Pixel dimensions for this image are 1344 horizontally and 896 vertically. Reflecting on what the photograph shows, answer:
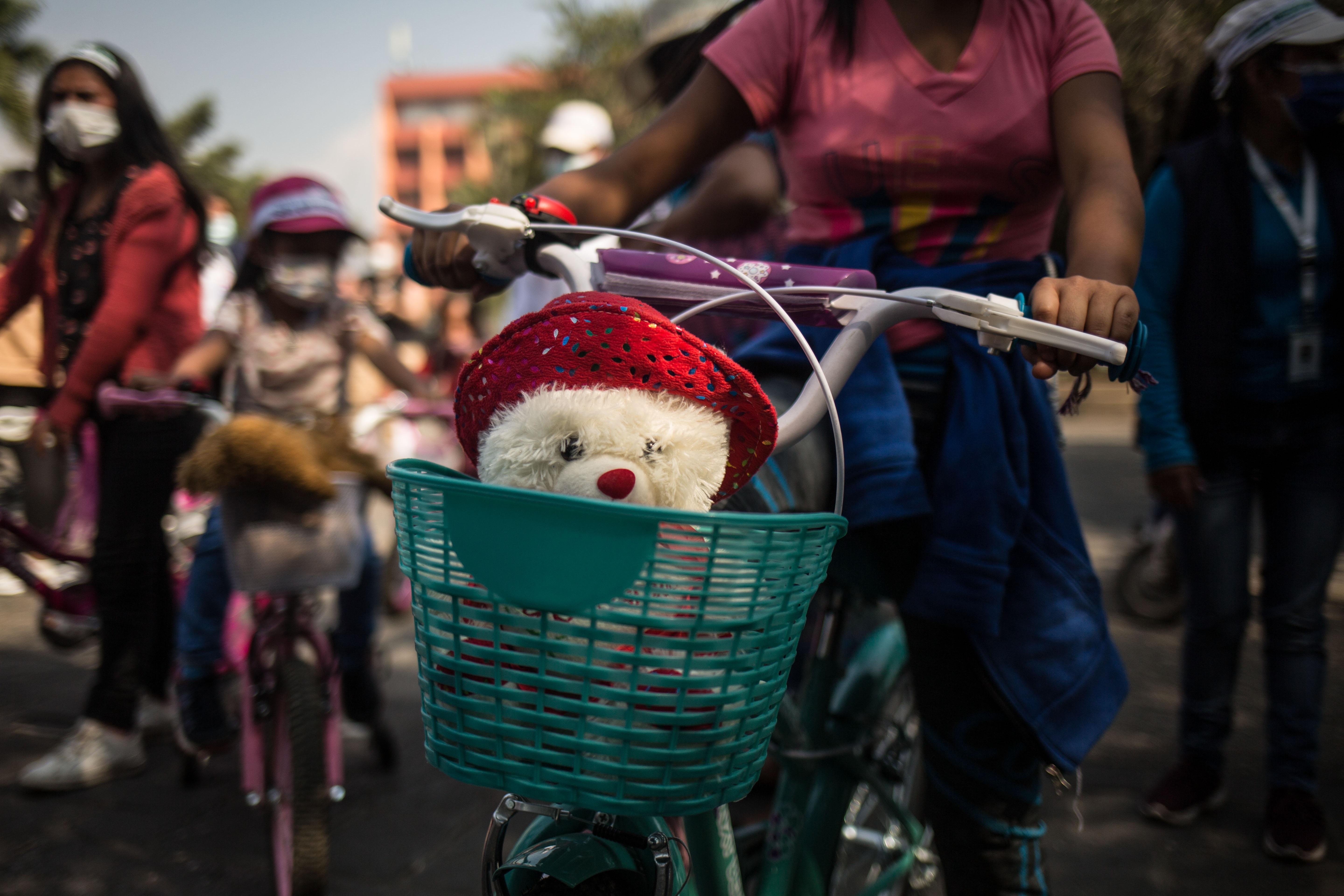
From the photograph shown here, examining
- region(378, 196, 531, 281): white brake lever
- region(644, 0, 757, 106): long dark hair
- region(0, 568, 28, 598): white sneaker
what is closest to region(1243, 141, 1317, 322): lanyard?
region(644, 0, 757, 106): long dark hair

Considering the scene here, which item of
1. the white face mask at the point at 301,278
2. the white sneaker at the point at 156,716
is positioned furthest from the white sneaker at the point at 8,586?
the white face mask at the point at 301,278

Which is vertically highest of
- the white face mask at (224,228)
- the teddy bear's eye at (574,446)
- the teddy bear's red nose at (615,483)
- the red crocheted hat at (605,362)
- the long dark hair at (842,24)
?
the white face mask at (224,228)

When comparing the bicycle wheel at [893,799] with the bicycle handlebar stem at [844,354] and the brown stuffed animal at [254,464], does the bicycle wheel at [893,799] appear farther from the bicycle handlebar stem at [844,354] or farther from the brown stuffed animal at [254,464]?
the brown stuffed animal at [254,464]

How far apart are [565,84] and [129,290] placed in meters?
11.7

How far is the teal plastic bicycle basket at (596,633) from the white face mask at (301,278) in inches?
102

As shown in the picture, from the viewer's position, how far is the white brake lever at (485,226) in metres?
1.46

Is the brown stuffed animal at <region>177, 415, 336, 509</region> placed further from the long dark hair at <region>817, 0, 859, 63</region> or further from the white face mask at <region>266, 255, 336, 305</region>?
the long dark hair at <region>817, 0, 859, 63</region>

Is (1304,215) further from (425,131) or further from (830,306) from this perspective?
(425,131)

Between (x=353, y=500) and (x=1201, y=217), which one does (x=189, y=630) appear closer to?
(x=353, y=500)

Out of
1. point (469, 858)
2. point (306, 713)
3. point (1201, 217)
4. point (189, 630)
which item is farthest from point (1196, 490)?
point (189, 630)

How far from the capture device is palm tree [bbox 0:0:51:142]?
10.5 metres

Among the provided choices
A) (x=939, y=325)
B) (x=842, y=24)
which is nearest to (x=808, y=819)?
(x=939, y=325)

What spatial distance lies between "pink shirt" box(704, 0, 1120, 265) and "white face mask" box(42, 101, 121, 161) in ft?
8.68

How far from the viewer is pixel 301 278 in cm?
339
